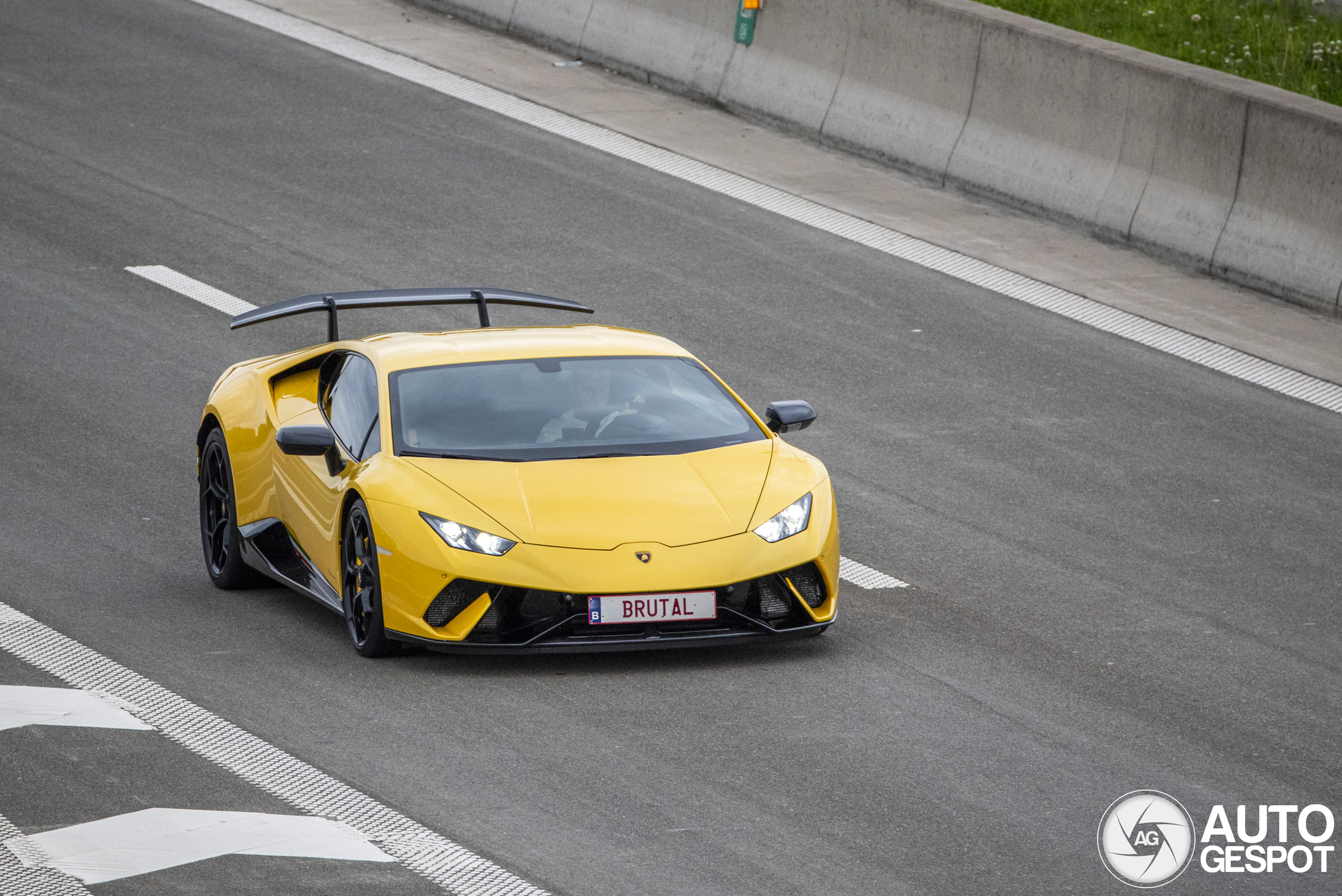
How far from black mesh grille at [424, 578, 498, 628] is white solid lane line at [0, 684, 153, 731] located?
1.23 meters

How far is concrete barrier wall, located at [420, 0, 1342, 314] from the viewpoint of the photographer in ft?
50.7

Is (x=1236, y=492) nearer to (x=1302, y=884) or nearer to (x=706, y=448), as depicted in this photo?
(x=706, y=448)

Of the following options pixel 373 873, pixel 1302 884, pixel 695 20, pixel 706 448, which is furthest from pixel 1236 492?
pixel 695 20

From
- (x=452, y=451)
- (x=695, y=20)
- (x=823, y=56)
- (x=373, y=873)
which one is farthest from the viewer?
(x=695, y=20)

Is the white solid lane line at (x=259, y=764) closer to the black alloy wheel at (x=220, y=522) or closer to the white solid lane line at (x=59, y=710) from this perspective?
the white solid lane line at (x=59, y=710)

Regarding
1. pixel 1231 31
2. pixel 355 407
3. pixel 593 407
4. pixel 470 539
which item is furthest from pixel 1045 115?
pixel 470 539

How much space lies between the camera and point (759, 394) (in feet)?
43.7

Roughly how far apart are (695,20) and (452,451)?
12.3 meters

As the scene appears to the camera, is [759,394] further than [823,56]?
No

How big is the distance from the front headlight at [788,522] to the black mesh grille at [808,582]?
0.15 meters

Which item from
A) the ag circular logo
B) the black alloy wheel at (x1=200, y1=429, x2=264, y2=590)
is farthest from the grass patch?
the ag circular logo

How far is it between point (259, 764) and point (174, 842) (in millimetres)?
858

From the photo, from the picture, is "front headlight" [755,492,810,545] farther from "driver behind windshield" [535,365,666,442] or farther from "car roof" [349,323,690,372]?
"car roof" [349,323,690,372]

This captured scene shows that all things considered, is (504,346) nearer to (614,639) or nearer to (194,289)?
(614,639)
